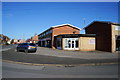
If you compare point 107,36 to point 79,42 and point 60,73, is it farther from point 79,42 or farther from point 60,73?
point 60,73

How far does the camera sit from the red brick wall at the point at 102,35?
70.6 feet

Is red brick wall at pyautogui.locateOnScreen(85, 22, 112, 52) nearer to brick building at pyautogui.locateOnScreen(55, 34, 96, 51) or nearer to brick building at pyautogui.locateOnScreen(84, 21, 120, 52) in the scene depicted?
brick building at pyautogui.locateOnScreen(84, 21, 120, 52)

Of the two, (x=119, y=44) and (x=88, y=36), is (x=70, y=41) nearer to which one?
(x=88, y=36)

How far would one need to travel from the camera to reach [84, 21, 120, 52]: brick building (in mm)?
20797

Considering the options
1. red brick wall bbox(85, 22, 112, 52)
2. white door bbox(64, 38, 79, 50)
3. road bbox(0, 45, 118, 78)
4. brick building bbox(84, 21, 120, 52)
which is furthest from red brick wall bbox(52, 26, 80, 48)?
road bbox(0, 45, 118, 78)

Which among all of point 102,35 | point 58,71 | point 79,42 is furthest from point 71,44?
point 58,71

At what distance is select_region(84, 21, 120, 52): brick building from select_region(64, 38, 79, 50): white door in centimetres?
453

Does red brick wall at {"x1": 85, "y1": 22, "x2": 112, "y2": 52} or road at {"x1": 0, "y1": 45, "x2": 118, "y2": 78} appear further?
red brick wall at {"x1": 85, "y1": 22, "x2": 112, "y2": 52}

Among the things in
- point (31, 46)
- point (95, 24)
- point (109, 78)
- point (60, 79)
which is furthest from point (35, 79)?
point (95, 24)

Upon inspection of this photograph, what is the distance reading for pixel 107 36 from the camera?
71.6ft

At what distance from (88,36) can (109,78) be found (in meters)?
19.1

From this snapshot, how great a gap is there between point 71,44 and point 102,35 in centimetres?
638

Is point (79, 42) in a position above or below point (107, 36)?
below

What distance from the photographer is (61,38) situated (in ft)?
85.7
